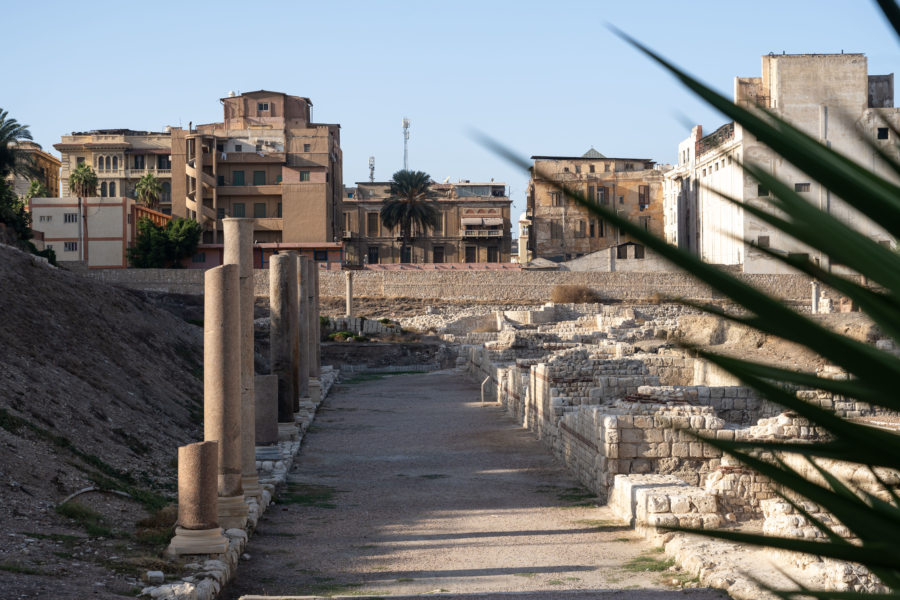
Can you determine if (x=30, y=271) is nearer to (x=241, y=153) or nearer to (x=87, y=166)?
(x=241, y=153)

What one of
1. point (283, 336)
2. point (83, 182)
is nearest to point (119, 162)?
point (83, 182)

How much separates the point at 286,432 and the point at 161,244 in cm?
4550

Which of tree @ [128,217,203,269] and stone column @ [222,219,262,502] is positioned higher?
tree @ [128,217,203,269]

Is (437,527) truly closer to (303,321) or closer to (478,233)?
(303,321)

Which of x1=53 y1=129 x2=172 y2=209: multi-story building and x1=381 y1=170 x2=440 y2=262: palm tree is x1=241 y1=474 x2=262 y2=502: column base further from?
x1=53 y1=129 x2=172 y2=209: multi-story building

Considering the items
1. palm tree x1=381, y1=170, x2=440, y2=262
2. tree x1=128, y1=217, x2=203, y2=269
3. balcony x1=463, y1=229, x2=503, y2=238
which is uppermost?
palm tree x1=381, y1=170, x2=440, y2=262

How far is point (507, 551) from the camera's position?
10.6 meters

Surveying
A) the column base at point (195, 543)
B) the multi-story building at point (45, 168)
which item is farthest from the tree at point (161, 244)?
the column base at point (195, 543)

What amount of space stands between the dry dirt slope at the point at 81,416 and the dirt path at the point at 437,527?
5.20 ft

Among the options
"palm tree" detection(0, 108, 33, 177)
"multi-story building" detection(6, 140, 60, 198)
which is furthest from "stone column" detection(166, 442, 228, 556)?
"multi-story building" detection(6, 140, 60, 198)

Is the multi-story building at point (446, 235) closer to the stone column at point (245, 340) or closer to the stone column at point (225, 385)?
the stone column at point (245, 340)

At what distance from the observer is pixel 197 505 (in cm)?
960

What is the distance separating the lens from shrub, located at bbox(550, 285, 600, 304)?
2398 inches

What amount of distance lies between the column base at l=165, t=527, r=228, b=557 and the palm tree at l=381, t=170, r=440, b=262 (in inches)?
2463
